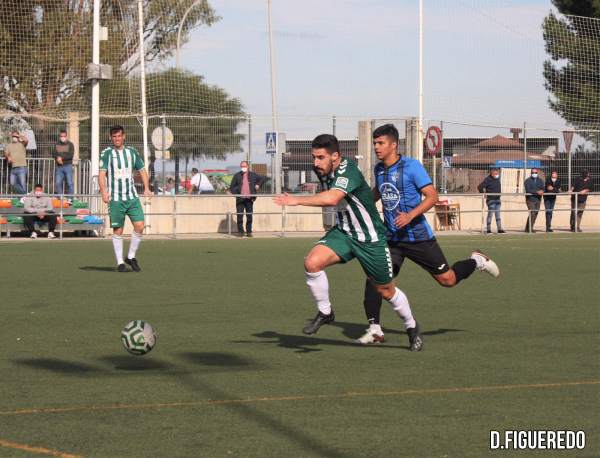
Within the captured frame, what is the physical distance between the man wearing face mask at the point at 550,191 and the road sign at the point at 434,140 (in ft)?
9.86

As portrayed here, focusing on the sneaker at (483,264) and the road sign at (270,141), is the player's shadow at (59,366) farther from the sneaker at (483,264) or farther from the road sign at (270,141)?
the road sign at (270,141)

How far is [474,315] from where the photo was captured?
11773 mm

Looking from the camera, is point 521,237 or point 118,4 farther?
point 118,4

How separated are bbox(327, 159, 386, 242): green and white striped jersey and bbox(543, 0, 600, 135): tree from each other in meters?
26.0

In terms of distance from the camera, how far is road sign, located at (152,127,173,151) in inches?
1143

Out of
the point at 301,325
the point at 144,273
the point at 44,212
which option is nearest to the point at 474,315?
the point at 301,325

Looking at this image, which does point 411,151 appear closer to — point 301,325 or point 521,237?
point 521,237

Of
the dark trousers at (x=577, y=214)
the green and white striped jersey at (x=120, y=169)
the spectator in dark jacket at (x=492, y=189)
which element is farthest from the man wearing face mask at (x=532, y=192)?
the green and white striped jersey at (x=120, y=169)

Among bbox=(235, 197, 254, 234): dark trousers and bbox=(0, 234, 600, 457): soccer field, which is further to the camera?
bbox=(235, 197, 254, 234): dark trousers

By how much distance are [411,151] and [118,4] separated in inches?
362

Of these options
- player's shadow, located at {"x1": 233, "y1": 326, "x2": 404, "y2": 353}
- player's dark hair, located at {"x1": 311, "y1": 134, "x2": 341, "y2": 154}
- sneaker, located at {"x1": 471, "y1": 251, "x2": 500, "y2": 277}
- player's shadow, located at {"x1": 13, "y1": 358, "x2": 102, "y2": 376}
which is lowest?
player's shadow, located at {"x1": 233, "y1": 326, "x2": 404, "y2": 353}

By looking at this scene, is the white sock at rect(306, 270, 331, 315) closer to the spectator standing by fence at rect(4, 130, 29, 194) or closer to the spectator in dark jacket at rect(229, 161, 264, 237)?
the spectator in dark jacket at rect(229, 161, 264, 237)

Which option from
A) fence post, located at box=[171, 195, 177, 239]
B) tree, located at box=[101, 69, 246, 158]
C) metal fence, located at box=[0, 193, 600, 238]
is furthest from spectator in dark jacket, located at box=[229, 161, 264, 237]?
fence post, located at box=[171, 195, 177, 239]

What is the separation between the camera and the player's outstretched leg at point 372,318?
9664 mm
